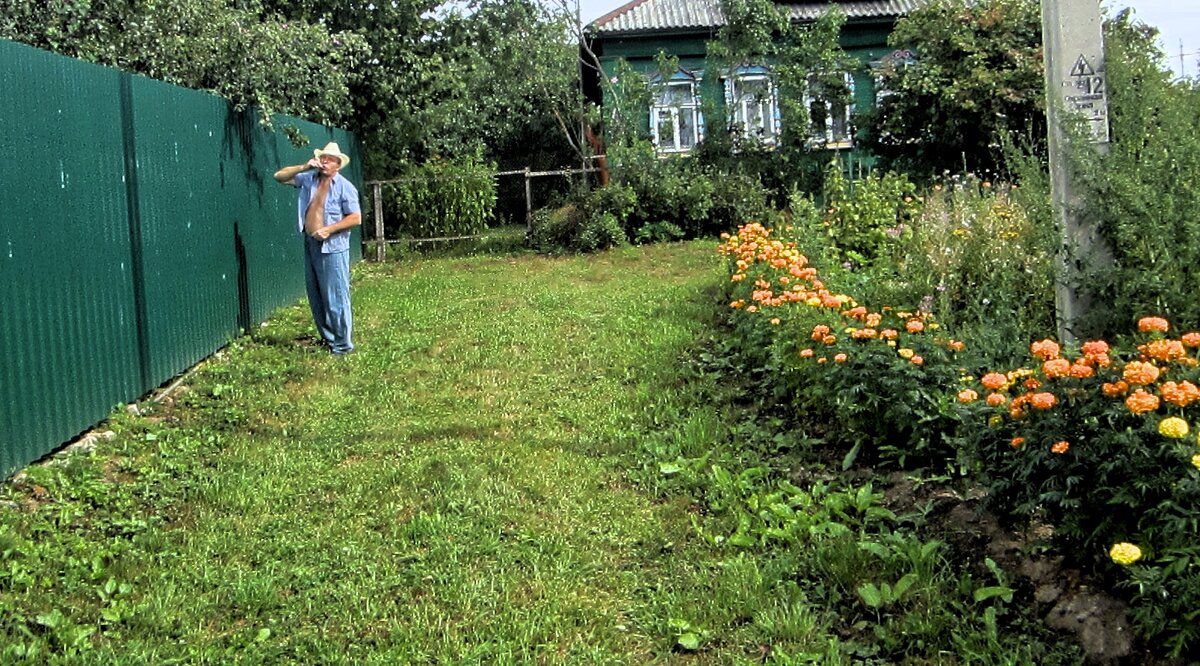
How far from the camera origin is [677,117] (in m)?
21.7

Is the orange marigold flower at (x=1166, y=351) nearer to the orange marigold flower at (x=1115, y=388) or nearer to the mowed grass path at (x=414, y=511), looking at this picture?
the orange marigold flower at (x=1115, y=388)

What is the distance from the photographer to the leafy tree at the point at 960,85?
17.7 m

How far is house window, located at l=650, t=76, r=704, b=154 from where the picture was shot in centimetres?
2083

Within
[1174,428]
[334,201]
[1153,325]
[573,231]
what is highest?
[334,201]

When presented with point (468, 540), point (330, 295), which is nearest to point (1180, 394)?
point (468, 540)

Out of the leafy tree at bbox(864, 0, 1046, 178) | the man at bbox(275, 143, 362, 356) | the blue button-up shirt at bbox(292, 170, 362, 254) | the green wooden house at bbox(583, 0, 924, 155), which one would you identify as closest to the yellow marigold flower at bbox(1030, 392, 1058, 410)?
the man at bbox(275, 143, 362, 356)

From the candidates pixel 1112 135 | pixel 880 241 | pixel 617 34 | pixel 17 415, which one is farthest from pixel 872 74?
pixel 17 415

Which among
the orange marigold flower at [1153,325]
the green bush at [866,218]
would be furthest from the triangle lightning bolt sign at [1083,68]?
the green bush at [866,218]

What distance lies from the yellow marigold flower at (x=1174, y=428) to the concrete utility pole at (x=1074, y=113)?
2.18 meters

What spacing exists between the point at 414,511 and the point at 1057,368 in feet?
9.30

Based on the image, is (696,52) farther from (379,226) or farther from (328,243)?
(328,243)

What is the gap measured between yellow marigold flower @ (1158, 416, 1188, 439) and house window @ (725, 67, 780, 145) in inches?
670

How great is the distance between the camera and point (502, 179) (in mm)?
31828

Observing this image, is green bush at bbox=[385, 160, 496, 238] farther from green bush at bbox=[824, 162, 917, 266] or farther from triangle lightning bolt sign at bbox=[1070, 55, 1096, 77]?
triangle lightning bolt sign at bbox=[1070, 55, 1096, 77]
